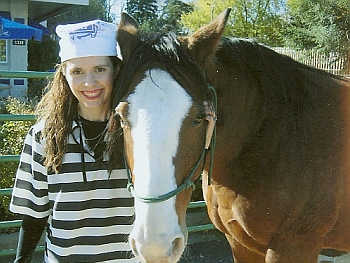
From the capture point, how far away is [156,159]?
1.81 metres

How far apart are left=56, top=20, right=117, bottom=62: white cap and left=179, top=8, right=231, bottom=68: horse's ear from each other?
14.0 inches

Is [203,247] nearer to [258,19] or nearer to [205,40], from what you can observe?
[205,40]

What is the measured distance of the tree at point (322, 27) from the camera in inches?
550

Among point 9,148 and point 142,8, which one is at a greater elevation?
point 142,8

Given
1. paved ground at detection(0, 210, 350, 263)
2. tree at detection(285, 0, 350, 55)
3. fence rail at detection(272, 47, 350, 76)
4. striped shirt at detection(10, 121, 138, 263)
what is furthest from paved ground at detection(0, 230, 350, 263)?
tree at detection(285, 0, 350, 55)

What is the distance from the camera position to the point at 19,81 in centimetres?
1330

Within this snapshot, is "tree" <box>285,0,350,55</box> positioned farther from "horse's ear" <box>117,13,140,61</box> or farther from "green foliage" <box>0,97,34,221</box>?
"horse's ear" <box>117,13,140,61</box>

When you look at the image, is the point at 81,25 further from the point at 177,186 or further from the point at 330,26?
the point at 330,26

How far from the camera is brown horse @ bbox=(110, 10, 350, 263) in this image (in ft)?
6.59

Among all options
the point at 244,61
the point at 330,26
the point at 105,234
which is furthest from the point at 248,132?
→ the point at 330,26

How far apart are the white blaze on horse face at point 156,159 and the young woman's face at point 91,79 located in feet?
1.09

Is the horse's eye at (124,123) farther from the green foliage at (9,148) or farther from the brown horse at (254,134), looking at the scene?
the green foliage at (9,148)

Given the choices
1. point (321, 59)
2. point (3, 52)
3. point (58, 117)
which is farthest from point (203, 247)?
point (3, 52)

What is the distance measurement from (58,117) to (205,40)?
81cm
